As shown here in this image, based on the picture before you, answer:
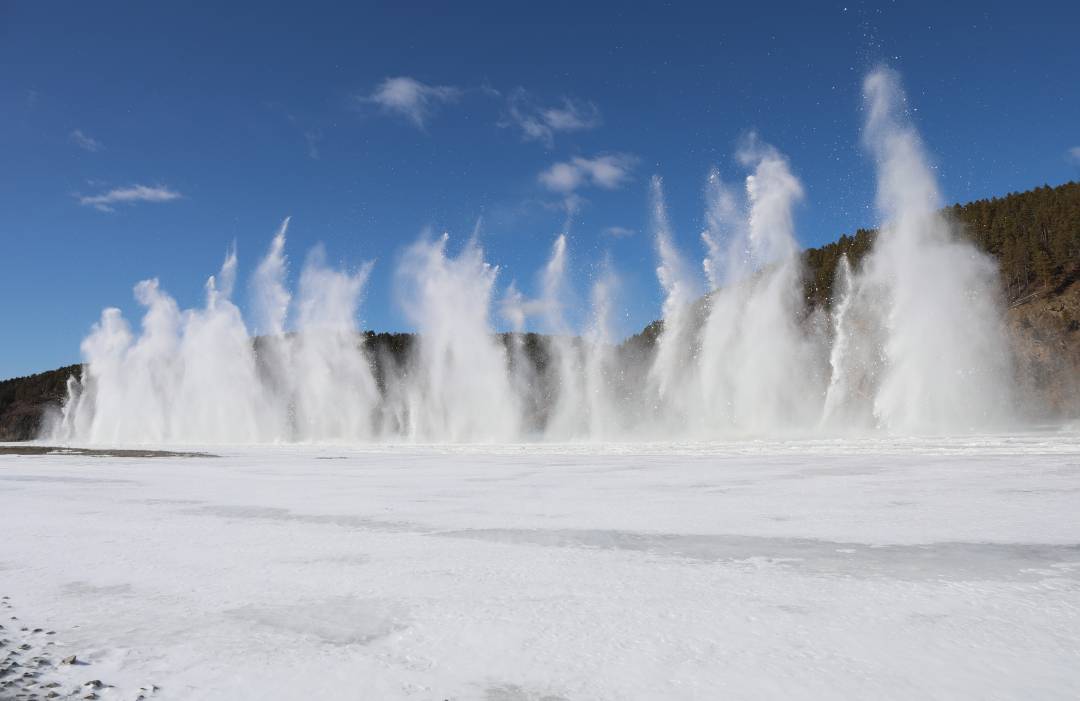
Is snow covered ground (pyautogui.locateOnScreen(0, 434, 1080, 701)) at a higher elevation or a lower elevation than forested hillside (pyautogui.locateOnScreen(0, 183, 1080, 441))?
lower

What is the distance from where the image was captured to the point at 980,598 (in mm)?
6469

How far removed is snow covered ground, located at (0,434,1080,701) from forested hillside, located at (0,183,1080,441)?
74.0 metres

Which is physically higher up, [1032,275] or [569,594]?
[1032,275]

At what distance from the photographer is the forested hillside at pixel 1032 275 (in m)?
74.4

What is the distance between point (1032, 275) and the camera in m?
90.0

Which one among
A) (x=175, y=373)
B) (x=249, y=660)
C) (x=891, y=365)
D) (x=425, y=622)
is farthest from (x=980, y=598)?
(x=175, y=373)

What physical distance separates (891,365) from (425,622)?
47505 mm

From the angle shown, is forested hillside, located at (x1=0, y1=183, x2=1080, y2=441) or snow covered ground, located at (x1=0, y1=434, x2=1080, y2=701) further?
forested hillside, located at (x1=0, y1=183, x2=1080, y2=441)

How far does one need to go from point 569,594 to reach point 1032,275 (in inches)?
4200

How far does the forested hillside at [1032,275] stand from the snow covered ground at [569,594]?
74.0 meters

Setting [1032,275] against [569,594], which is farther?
[1032,275]

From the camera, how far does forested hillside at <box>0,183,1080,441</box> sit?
74438mm

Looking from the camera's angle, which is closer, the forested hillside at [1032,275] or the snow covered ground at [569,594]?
the snow covered ground at [569,594]

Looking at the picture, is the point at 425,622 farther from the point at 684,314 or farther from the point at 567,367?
the point at 567,367
